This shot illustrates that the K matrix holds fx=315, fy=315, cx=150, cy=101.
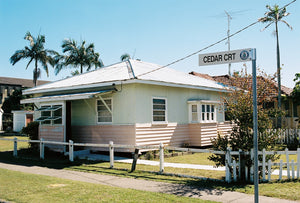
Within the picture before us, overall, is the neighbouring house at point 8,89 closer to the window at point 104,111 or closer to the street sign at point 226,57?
the window at point 104,111

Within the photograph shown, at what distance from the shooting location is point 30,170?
38.9 ft

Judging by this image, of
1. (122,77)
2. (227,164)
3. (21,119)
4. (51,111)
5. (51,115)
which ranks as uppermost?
(122,77)

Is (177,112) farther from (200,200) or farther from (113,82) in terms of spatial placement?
(200,200)

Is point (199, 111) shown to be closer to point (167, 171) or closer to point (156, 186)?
point (167, 171)

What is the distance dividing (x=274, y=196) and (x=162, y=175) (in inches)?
151

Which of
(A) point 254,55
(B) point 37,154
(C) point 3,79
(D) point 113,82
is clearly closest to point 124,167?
(D) point 113,82

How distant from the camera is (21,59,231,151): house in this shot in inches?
586

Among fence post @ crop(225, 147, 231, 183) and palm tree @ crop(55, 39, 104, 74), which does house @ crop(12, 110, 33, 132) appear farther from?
fence post @ crop(225, 147, 231, 183)

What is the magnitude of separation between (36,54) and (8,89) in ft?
55.3

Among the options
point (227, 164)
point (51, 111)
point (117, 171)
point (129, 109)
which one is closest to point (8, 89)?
point (51, 111)

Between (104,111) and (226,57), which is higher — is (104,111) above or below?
below

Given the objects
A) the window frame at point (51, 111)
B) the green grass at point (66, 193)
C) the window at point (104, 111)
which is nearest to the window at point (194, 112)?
the window at point (104, 111)

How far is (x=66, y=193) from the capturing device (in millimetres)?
7914

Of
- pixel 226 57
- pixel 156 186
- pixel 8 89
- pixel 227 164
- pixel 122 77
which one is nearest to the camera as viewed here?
pixel 226 57
